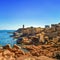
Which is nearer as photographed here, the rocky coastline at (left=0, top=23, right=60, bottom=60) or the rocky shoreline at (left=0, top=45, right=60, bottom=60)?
the rocky shoreline at (left=0, top=45, right=60, bottom=60)

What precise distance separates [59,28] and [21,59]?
7664 centimetres

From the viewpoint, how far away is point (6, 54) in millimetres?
33219

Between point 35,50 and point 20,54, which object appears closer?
point 20,54

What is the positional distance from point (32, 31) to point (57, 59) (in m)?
95.3

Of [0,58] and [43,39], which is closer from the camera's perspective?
[0,58]

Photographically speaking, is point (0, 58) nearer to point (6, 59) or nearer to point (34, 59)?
point (6, 59)

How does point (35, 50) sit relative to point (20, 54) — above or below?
below

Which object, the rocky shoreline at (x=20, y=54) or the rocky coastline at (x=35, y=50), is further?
the rocky coastline at (x=35, y=50)

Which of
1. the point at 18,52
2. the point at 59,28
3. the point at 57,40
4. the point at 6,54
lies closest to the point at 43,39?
the point at 57,40

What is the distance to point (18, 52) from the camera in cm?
3916

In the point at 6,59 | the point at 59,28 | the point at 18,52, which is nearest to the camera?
the point at 6,59

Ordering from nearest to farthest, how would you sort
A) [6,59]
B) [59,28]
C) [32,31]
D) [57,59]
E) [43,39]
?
1. [6,59]
2. [57,59]
3. [43,39]
4. [59,28]
5. [32,31]

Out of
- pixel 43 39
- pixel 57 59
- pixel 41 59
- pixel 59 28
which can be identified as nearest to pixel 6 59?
pixel 41 59

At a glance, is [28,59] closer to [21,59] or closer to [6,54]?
[21,59]
